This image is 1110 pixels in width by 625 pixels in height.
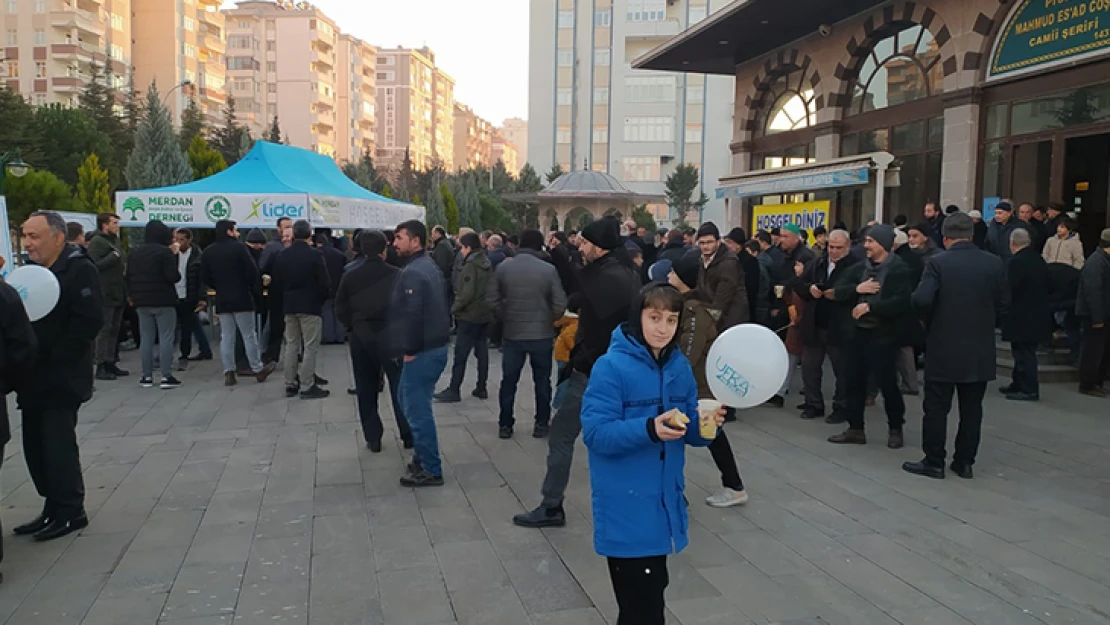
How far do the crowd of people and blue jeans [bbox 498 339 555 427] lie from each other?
0.02 metres

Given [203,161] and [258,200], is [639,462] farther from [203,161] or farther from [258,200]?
[203,161]

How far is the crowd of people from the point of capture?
9.41ft

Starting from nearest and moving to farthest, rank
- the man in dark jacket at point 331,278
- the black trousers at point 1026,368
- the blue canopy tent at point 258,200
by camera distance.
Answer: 1. the black trousers at point 1026,368
2. the man in dark jacket at point 331,278
3. the blue canopy tent at point 258,200

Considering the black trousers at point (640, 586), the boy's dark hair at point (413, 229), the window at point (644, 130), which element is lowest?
the black trousers at point (640, 586)

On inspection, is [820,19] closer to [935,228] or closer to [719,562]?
[935,228]

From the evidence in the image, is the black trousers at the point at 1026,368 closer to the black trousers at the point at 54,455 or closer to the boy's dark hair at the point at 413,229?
the boy's dark hair at the point at 413,229

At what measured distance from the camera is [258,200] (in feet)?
41.3

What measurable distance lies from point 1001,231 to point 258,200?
11.1 metres

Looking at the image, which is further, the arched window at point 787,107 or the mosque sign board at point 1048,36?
the arched window at point 787,107

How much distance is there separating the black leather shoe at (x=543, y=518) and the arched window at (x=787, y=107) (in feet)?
49.0

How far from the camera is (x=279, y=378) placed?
1027 centimetres

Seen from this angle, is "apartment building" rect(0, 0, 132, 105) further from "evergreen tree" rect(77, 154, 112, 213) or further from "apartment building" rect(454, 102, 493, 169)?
"apartment building" rect(454, 102, 493, 169)

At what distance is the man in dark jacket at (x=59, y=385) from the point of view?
183 inches

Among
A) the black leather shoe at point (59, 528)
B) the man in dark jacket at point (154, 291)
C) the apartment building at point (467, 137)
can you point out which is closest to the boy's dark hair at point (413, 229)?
the black leather shoe at point (59, 528)
